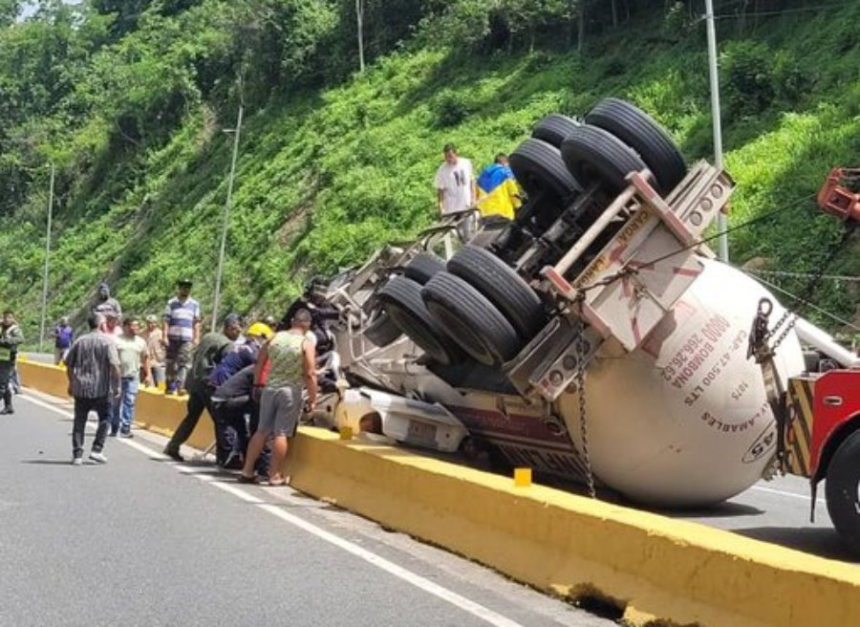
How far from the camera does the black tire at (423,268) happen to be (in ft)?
37.2

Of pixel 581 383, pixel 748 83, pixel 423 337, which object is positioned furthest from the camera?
pixel 748 83

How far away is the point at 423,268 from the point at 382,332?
1.78 meters

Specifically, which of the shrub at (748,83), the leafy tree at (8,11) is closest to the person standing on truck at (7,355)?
the shrub at (748,83)

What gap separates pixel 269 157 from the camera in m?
56.2

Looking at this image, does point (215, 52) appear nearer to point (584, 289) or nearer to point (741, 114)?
point (741, 114)

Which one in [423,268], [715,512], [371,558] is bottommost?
[371,558]

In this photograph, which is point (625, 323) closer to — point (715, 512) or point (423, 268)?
point (715, 512)

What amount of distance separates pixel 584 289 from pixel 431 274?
244cm

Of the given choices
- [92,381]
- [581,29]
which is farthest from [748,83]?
[92,381]

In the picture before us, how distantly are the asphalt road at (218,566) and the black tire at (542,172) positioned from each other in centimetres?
317

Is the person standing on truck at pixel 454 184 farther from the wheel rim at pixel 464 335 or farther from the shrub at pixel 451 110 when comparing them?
the shrub at pixel 451 110

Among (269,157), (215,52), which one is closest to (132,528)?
(269,157)

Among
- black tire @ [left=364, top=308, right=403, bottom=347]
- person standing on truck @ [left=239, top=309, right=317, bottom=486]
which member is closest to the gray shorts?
person standing on truck @ [left=239, top=309, right=317, bottom=486]

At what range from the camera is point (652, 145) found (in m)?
9.80
